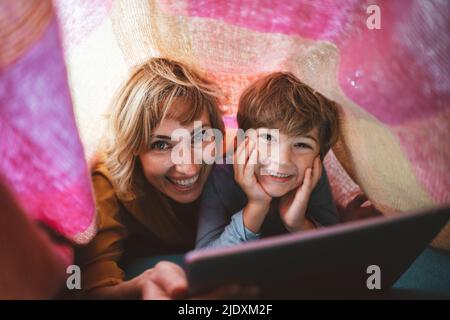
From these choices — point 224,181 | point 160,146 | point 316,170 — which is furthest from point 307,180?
point 160,146

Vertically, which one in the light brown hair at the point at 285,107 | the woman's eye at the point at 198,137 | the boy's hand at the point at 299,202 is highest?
the light brown hair at the point at 285,107

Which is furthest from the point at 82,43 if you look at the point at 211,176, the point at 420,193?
the point at 420,193

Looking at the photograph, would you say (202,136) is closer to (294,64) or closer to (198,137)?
(198,137)

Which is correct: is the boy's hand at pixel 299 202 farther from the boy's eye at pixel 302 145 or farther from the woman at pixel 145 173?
the woman at pixel 145 173

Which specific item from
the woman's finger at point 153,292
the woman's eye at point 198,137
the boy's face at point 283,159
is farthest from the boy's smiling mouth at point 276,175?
the woman's finger at point 153,292

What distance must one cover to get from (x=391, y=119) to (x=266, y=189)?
0.22 m

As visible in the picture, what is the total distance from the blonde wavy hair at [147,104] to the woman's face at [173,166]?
10 millimetres

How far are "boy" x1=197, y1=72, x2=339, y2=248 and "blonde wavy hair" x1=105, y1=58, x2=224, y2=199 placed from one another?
0.08m

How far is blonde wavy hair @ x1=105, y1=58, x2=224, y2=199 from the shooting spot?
67 centimetres

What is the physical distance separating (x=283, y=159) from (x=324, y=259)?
7.2 inches

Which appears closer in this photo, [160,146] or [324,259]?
[324,259]

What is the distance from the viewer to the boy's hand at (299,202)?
0.72 meters

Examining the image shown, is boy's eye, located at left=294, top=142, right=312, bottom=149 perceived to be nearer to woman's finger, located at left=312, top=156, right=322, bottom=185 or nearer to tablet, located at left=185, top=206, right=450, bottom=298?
woman's finger, located at left=312, top=156, right=322, bottom=185

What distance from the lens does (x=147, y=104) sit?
67cm
